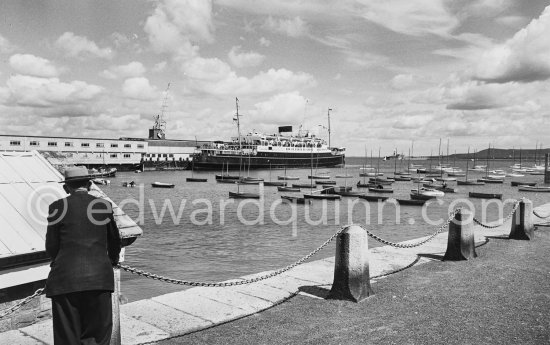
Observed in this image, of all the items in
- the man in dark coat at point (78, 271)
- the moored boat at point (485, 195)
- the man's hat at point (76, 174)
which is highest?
the man's hat at point (76, 174)

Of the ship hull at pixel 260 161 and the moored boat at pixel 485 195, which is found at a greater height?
the ship hull at pixel 260 161

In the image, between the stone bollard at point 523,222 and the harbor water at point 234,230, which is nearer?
the stone bollard at point 523,222

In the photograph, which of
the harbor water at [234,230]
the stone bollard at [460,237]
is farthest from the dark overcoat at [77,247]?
the harbor water at [234,230]

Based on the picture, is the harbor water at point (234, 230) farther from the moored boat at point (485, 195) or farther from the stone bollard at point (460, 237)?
the stone bollard at point (460, 237)

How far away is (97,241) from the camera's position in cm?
360

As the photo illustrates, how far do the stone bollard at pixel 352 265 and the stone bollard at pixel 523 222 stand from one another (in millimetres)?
7527

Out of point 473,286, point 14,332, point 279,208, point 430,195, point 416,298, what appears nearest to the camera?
point 14,332

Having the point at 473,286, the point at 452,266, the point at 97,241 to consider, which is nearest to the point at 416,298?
the point at 473,286

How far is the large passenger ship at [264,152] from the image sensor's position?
321ft

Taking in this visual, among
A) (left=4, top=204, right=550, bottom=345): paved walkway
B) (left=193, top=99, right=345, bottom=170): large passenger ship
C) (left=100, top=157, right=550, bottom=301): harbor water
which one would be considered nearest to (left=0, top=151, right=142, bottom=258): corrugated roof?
(left=4, top=204, right=550, bottom=345): paved walkway

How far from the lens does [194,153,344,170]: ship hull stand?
319 feet

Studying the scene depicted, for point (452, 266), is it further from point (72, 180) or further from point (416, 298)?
point (72, 180)

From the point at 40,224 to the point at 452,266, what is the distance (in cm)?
745

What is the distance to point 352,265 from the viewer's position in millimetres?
6332
